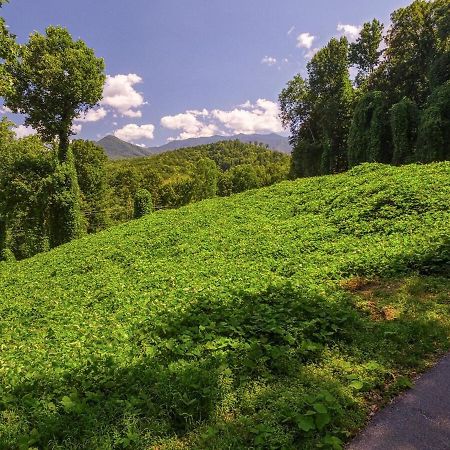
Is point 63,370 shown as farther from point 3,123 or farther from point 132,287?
point 3,123

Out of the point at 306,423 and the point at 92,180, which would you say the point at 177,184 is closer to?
the point at 92,180

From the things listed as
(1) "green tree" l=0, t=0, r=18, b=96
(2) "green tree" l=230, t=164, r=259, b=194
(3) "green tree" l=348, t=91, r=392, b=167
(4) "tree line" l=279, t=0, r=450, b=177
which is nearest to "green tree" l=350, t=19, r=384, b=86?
(4) "tree line" l=279, t=0, r=450, b=177

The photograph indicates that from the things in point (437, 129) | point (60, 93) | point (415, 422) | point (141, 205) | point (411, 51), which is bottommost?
point (415, 422)

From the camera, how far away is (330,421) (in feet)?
12.3

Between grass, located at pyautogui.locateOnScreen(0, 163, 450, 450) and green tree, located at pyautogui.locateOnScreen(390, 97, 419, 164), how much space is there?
1502cm

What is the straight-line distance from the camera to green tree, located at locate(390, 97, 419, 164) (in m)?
26.4

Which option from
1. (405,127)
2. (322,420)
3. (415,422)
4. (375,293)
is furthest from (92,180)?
(415,422)

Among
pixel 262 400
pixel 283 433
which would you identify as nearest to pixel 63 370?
pixel 262 400

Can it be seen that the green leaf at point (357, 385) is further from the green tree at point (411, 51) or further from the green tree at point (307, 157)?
the green tree at point (307, 157)

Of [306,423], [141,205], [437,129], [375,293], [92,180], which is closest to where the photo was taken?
[306,423]

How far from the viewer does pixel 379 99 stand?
2858cm

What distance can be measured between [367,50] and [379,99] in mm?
16959

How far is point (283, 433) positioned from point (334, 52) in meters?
42.5

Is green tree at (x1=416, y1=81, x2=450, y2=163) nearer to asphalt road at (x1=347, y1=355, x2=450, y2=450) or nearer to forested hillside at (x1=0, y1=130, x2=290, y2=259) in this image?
forested hillside at (x1=0, y1=130, x2=290, y2=259)
